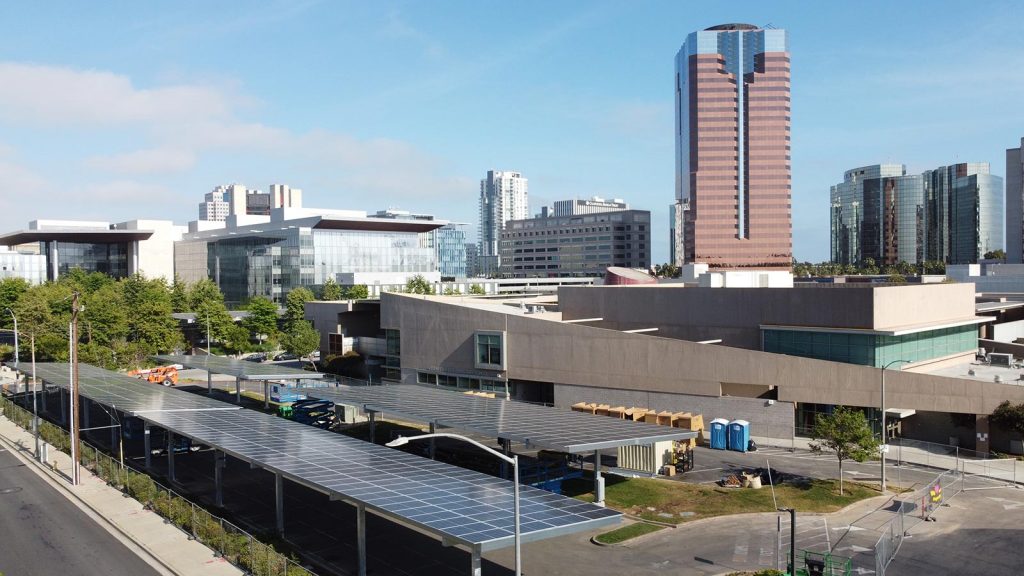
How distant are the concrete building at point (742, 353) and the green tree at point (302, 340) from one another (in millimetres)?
24953

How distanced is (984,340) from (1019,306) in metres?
16.6

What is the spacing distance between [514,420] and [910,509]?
20808mm

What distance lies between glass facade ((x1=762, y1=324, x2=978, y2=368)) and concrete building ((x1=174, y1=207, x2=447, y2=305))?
97.7 metres

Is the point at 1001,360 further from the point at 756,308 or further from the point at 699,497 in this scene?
the point at 699,497

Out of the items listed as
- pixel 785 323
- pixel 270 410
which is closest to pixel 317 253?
pixel 270 410

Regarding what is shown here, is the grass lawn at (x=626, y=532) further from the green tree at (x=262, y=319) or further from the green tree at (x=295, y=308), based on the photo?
the green tree at (x=262, y=319)

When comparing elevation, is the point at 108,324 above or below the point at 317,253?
below

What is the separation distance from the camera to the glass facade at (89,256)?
163750 mm

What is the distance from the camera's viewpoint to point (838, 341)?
195ft

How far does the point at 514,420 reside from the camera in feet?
146

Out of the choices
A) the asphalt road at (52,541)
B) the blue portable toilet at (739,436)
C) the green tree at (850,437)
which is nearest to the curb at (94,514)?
the asphalt road at (52,541)

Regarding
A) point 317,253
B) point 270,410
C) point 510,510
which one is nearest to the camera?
point 510,510

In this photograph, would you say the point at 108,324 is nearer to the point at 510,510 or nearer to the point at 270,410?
the point at 270,410

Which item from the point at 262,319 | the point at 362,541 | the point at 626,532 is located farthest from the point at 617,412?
the point at 262,319
